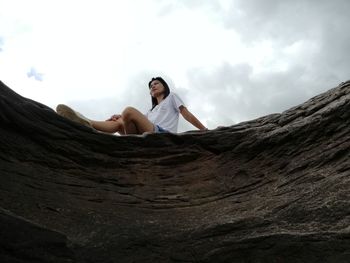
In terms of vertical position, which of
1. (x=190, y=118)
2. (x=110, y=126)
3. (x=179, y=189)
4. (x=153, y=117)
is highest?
Answer: (x=153, y=117)

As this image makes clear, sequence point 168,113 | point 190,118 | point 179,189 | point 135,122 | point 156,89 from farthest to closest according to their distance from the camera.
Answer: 1. point 156,89
2. point 168,113
3. point 190,118
4. point 135,122
5. point 179,189

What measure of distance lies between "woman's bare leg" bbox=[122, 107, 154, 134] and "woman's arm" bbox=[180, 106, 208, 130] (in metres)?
1.33

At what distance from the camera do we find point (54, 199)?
9359mm

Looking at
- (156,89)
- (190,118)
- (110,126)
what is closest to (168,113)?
(190,118)

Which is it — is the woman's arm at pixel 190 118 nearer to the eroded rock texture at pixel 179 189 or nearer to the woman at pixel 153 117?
the woman at pixel 153 117

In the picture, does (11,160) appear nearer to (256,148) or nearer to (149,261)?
(149,261)

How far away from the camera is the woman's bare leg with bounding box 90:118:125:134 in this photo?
12572mm

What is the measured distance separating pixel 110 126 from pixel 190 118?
95.1 inches

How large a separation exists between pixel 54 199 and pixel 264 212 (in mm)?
4247

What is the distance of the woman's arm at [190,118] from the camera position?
1361cm

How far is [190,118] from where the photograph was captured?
1377 cm

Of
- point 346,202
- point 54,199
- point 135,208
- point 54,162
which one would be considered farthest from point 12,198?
point 346,202

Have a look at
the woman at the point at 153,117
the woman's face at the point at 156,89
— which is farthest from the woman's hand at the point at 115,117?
the woman's face at the point at 156,89

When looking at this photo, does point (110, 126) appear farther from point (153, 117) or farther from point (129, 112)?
point (153, 117)
